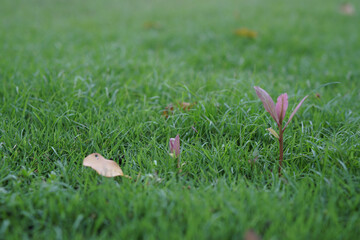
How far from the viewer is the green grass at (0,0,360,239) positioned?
46.5 inches

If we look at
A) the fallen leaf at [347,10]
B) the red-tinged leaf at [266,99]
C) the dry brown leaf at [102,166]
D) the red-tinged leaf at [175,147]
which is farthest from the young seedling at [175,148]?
the fallen leaf at [347,10]

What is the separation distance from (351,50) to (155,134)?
10.8 ft

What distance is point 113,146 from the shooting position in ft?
5.86

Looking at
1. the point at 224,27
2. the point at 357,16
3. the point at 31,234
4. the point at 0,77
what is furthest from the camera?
the point at 357,16

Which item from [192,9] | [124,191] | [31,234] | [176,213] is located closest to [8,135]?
[31,234]

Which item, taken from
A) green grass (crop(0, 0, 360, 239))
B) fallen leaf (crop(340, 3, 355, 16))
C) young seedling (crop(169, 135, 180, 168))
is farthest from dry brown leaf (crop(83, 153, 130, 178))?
fallen leaf (crop(340, 3, 355, 16))

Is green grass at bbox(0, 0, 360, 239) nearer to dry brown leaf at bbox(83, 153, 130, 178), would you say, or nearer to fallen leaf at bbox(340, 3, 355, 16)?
dry brown leaf at bbox(83, 153, 130, 178)

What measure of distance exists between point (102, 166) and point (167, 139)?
476 mm

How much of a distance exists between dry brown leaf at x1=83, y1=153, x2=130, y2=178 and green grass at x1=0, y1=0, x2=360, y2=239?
45 millimetres

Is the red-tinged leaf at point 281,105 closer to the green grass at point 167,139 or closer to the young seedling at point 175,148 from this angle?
the green grass at point 167,139

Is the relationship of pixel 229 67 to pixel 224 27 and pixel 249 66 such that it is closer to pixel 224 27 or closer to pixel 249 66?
pixel 249 66

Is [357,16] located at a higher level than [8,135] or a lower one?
higher

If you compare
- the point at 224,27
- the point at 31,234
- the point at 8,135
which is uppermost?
the point at 224,27

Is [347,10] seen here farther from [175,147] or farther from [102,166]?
[102,166]
